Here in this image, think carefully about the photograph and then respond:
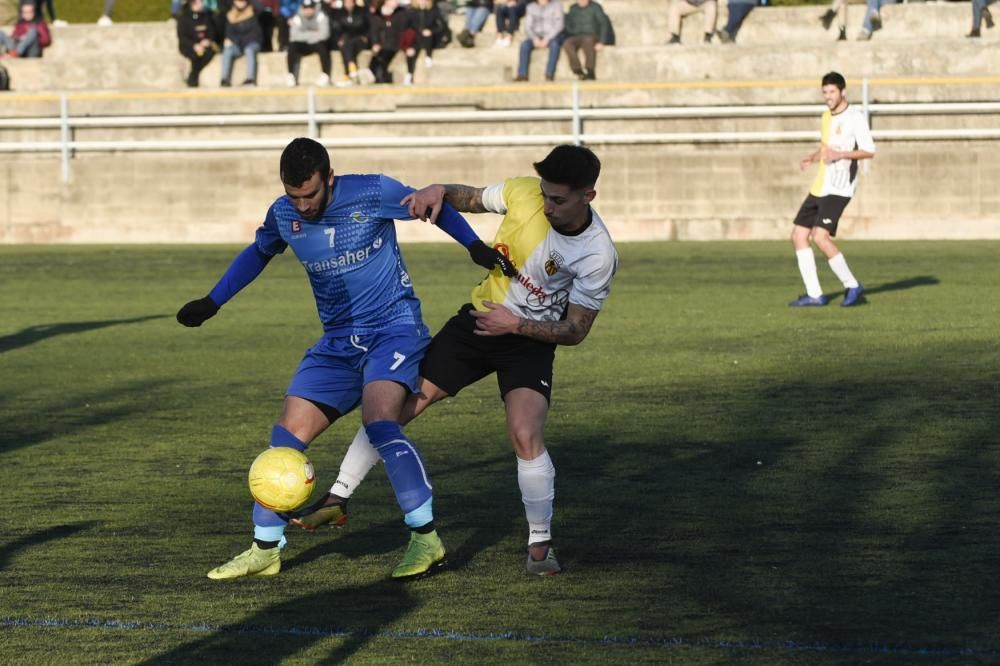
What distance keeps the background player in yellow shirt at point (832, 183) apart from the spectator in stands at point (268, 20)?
51.1 ft

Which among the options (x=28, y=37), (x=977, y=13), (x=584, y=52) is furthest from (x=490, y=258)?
(x=28, y=37)

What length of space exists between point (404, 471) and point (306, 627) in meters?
1.03

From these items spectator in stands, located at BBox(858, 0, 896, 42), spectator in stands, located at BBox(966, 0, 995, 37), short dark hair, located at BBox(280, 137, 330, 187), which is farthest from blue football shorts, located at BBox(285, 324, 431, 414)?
spectator in stands, located at BBox(858, 0, 896, 42)

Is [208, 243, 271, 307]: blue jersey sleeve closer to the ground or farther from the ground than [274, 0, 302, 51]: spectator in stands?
closer to the ground

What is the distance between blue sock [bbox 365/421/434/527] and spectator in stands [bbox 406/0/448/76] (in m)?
22.2

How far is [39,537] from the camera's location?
742 centimetres

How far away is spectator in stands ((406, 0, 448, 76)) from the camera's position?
28.5m

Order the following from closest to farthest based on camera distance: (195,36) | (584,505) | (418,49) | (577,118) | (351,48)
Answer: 1. (584,505)
2. (577,118)
3. (351,48)
4. (418,49)
5. (195,36)

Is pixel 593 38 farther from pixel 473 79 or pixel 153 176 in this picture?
pixel 153 176

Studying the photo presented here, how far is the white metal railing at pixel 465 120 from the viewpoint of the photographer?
2519cm

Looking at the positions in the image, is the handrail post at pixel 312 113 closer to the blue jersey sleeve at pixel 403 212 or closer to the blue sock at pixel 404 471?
the blue jersey sleeve at pixel 403 212

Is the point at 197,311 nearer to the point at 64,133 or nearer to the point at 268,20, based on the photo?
the point at 64,133

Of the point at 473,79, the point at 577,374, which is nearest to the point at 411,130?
the point at 473,79

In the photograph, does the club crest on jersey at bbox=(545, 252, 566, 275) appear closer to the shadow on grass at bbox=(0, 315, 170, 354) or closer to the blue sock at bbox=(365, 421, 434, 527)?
the blue sock at bbox=(365, 421, 434, 527)
